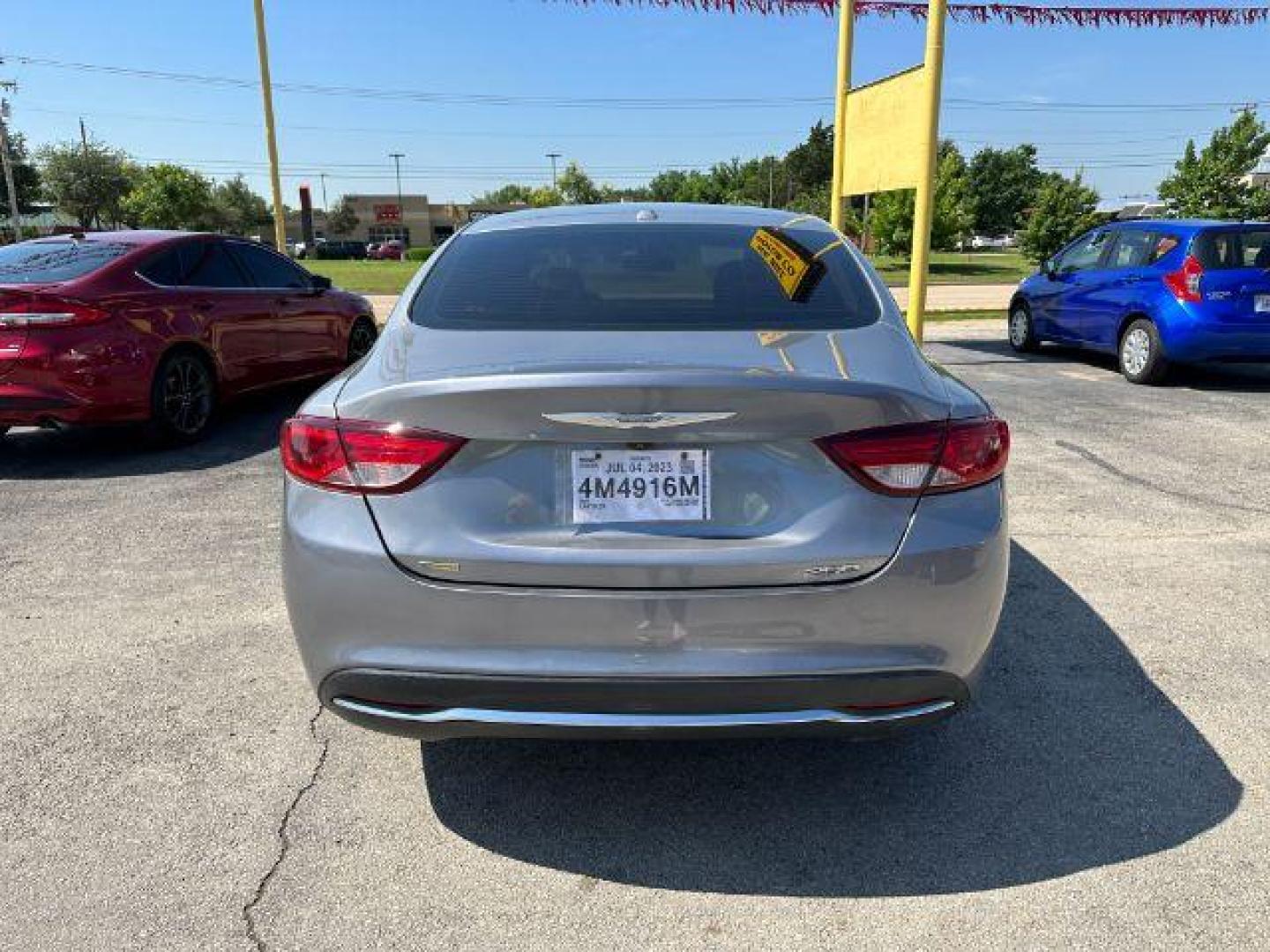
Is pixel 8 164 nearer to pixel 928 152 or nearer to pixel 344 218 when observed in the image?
pixel 928 152

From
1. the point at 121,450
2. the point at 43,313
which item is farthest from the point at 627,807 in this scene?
the point at 121,450

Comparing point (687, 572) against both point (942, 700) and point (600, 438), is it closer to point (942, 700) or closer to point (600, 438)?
point (600, 438)

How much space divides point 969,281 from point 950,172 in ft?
32.9

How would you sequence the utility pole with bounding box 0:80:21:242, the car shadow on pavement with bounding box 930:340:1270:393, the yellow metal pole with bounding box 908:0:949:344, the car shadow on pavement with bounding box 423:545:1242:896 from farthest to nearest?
the utility pole with bounding box 0:80:21:242, the car shadow on pavement with bounding box 930:340:1270:393, the yellow metal pole with bounding box 908:0:949:344, the car shadow on pavement with bounding box 423:545:1242:896

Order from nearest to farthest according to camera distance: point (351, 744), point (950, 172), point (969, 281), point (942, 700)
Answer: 1. point (942, 700)
2. point (351, 744)
3. point (969, 281)
4. point (950, 172)

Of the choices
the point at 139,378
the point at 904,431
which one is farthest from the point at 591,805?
the point at 139,378

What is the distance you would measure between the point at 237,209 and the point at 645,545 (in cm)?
11550

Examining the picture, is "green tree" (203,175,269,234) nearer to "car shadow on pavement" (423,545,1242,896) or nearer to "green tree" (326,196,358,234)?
"green tree" (326,196,358,234)

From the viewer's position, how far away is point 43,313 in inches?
241

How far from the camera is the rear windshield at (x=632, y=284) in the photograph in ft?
8.93

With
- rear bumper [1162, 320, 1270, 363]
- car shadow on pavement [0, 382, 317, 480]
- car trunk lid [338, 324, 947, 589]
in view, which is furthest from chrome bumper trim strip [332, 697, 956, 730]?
rear bumper [1162, 320, 1270, 363]

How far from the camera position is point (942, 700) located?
236 cm

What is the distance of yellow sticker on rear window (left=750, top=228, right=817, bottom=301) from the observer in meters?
2.98

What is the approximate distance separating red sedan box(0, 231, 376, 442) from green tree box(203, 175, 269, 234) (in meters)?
93.9
